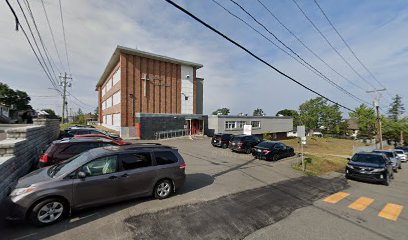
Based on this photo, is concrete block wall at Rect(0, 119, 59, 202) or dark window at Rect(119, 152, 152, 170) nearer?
concrete block wall at Rect(0, 119, 59, 202)

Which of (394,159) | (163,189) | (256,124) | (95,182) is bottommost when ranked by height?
(394,159)

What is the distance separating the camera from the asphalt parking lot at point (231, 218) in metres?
4.32

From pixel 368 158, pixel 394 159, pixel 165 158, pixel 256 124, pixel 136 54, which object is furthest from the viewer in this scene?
Result: pixel 256 124

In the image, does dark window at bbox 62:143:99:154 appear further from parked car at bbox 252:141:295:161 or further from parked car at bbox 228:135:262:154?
parked car at bbox 228:135:262:154

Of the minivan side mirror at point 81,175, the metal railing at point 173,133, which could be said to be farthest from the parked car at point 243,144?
the minivan side mirror at point 81,175

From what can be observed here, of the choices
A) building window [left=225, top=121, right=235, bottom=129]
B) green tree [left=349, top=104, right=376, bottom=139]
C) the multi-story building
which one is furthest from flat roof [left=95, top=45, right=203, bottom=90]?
green tree [left=349, top=104, right=376, bottom=139]

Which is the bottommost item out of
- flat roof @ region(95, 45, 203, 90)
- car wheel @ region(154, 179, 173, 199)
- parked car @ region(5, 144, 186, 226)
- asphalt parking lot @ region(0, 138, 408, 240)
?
asphalt parking lot @ region(0, 138, 408, 240)

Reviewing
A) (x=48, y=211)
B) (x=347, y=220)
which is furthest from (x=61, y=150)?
(x=347, y=220)

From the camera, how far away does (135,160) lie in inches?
228

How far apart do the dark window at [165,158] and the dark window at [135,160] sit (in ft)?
0.88

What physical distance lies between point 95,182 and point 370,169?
12.8 m

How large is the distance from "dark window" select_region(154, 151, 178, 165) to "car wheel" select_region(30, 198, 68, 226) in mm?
2523

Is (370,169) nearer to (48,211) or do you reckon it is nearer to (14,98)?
(48,211)

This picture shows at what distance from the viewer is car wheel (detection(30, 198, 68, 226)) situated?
168 inches
